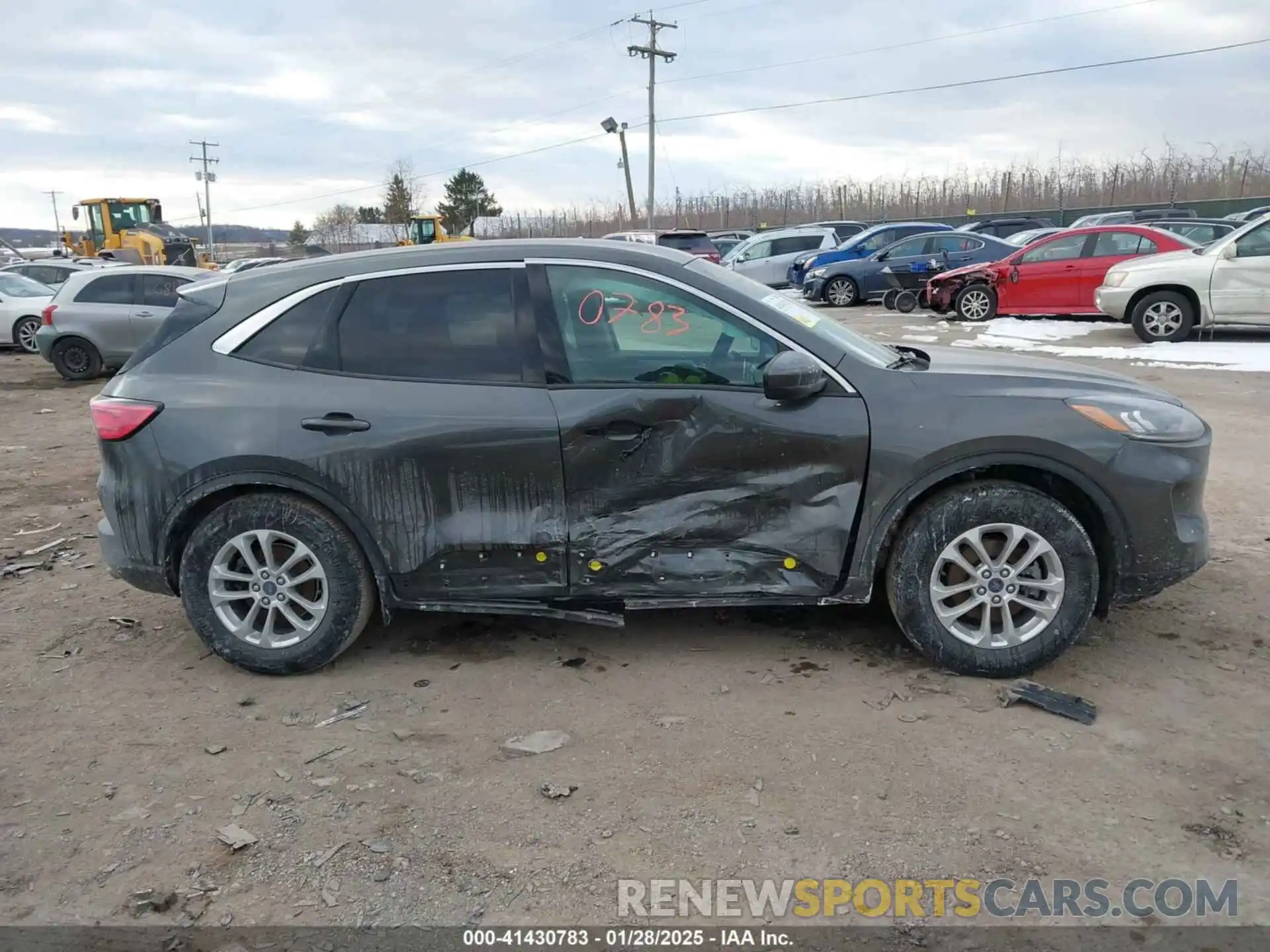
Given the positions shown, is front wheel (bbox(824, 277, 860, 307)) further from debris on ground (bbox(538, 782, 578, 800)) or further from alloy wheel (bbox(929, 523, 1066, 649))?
debris on ground (bbox(538, 782, 578, 800))

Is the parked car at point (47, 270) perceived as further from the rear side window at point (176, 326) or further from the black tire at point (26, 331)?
the rear side window at point (176, 326)

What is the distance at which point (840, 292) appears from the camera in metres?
20.4

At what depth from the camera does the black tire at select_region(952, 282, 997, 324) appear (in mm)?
16078

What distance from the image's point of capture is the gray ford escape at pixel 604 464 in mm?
3705

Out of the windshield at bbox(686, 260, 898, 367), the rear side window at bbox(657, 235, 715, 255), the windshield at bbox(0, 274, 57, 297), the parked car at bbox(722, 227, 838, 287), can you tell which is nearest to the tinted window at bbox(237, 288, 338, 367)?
the windshield at bbox(686, 260, 898, 367)

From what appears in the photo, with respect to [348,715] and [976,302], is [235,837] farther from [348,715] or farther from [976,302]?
[976,302]

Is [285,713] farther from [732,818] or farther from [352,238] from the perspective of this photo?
[352,238]

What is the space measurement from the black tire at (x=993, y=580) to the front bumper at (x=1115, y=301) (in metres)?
11.1

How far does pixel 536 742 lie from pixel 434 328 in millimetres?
1726

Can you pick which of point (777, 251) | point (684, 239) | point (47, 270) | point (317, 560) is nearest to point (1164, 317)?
point (777, 251)

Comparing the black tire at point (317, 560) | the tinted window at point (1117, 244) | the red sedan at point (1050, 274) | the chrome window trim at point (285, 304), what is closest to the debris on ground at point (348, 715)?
the black tire at point (317, 560)

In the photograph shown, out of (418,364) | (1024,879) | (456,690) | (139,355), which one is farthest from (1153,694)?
(139,355)

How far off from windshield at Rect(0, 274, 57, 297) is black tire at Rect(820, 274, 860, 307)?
15084mm

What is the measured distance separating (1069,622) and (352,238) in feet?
223
